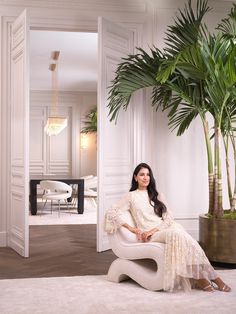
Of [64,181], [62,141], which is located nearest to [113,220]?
[64,181]

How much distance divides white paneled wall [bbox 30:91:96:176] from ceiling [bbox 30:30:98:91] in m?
0.35

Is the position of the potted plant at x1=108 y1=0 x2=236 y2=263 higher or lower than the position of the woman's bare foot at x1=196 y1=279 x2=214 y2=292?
higher

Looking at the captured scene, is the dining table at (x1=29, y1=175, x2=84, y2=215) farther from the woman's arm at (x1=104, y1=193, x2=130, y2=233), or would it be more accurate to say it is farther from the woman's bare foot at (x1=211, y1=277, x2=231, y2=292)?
the woman's bare foot at (x1=211, y1=277, x2=231, y2=292)

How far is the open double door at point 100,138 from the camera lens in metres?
5.52

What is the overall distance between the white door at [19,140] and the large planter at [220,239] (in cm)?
198

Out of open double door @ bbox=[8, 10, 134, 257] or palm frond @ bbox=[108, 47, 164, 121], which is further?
open double door @ bbox=[8, 10, 134, 257]

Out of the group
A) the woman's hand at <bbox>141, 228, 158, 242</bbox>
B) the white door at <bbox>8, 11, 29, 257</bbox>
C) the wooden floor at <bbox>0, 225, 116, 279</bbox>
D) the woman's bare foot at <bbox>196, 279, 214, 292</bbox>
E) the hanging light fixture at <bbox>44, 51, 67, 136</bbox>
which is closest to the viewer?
the woman's bare foot at <bbox>196, 279, 214, 292</bbox>

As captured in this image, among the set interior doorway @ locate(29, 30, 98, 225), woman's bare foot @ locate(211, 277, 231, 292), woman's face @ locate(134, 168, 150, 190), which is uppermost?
interior doorway @ locate(29, 30, 98, 225)

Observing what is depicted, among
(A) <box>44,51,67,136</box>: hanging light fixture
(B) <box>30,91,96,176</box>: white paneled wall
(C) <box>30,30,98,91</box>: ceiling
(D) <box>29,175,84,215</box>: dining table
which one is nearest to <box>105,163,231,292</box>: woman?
(C) <box>30,30,98,91</box>: ceiling

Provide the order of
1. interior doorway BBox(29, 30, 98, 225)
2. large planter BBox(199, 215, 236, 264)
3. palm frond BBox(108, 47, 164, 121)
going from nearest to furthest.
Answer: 1. large planter BBox(199, 215, 236, 264)
2. palm frond BBox(108, 47, 164, 121)
3. interior doorway BBox(29, 30, 98, 225)

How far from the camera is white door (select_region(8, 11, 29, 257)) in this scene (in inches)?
216

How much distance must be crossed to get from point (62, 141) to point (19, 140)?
7.94 m

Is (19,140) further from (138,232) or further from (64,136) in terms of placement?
(64,136)

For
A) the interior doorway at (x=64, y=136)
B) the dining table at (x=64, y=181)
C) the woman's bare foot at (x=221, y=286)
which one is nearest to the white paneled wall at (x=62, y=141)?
the interior doorway at (x=64, y=136)
